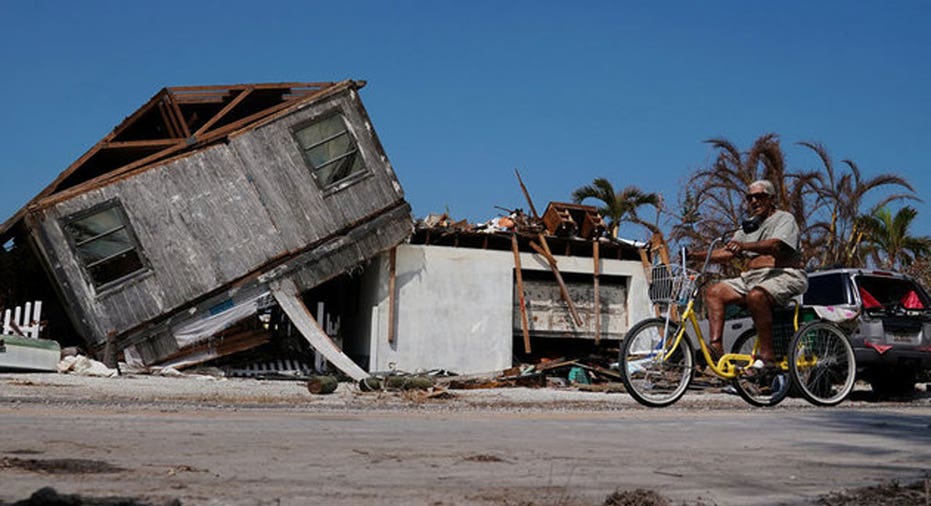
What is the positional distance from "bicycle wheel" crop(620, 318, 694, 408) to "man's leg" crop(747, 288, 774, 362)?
29.0 inches

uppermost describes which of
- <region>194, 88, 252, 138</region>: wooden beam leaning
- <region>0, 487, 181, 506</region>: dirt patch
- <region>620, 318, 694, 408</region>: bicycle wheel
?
<region>194, 88, 252, 138</region>: wooden beam leaning

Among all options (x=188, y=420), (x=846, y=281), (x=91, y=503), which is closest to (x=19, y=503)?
(x=91, y=503)

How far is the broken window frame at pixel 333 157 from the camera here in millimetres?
20328

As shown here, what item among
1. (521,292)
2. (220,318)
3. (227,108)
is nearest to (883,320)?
(521,292)

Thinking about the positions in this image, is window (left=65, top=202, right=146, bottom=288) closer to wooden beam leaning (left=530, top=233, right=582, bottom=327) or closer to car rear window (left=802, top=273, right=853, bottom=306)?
wooden beam leaning (left=530, top=233, right=582, bottom=327)

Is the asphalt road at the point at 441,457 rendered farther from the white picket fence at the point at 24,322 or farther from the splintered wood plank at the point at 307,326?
the white picket fence at the point at 24,322

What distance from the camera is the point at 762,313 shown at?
9000 mm

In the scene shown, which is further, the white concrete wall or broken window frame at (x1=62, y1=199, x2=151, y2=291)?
the white concrete wall

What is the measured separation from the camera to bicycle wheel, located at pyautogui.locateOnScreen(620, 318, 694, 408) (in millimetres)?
8797

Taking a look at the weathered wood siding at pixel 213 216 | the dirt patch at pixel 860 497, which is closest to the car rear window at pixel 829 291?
the weathered wood siding at pixel 213 216

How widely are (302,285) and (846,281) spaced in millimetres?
11216

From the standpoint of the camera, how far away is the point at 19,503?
110 inches

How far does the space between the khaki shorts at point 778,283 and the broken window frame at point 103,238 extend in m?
13.2

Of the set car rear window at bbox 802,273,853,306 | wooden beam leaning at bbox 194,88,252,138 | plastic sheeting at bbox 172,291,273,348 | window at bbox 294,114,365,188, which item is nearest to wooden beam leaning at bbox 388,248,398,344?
window at bbox 294,114,365,188
